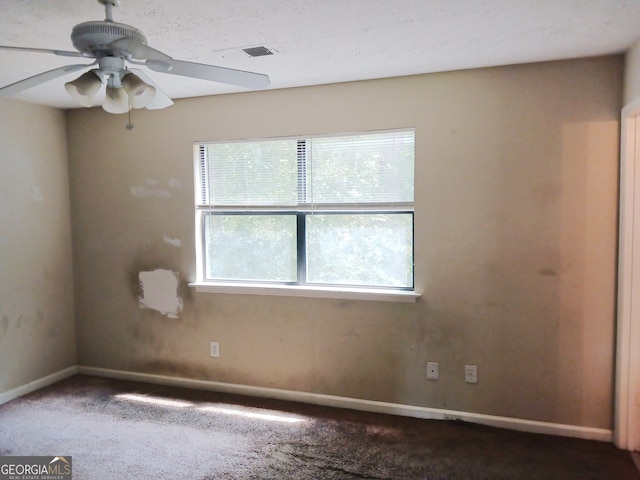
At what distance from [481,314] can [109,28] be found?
2576 millimetres

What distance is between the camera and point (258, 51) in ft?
8.16

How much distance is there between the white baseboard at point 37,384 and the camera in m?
3.45

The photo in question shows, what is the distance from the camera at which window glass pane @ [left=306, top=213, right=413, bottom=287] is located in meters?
3.14

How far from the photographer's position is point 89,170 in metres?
3.88

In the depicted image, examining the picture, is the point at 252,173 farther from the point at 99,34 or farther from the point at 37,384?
the point at 37,384

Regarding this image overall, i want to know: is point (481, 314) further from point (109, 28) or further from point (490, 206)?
point (109, 28)

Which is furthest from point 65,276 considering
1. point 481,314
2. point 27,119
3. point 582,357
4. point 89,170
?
point 582,357

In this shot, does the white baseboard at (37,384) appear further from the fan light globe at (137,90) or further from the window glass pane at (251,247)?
the fan light globe at (137,90)

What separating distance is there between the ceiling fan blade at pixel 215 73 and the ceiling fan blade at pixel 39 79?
0.29 metres

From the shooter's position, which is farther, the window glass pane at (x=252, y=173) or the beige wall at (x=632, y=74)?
the window glass pane at (x=252, y=173)

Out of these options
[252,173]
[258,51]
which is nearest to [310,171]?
[252,173]

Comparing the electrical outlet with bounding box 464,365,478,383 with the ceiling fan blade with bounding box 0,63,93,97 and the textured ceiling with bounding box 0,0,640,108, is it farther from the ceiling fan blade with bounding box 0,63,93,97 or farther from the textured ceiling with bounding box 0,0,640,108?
the ceiling fan blade with bounding box 0,63,93,97

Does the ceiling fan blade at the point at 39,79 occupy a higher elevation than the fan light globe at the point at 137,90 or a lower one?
higher

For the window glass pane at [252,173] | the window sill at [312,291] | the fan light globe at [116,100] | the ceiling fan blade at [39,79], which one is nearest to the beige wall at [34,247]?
the window sill at [312,291]
